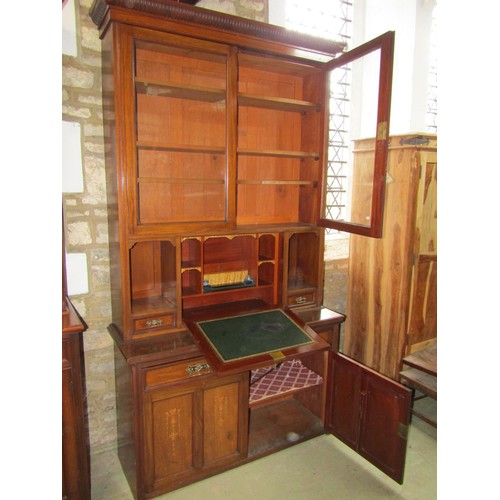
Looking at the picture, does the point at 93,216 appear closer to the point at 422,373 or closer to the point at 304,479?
the point at 304,479

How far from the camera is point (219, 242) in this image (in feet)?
8.43

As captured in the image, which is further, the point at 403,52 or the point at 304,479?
the point at 403,52

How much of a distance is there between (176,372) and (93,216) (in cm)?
100

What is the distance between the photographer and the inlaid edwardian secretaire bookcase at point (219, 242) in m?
1.91

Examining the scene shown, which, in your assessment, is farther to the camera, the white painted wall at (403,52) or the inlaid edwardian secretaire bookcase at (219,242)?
the white painted wall at (403,52)

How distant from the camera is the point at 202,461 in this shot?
219cm

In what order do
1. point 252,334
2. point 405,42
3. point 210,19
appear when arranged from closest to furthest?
point 210,19
point 252,334
point 405,42

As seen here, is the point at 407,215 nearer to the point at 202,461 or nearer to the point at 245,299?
the point at 245,299

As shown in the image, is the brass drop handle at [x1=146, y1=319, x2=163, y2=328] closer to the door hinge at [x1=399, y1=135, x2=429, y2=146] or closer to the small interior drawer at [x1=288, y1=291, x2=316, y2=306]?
the small interior drawer at [x1=288, y1=291, x2=316, y2=306]

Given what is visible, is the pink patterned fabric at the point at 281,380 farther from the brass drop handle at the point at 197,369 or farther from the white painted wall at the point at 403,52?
the white painted wall at the point at 403,52

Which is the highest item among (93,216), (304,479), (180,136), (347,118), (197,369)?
(347,118)

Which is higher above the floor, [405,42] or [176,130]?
[405,42]

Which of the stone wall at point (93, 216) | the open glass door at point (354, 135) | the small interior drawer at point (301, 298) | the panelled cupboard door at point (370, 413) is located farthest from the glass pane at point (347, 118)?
the panelled cupboard door at point (370, 413)

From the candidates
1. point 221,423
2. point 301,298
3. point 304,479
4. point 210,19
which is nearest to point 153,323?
point 221,423
